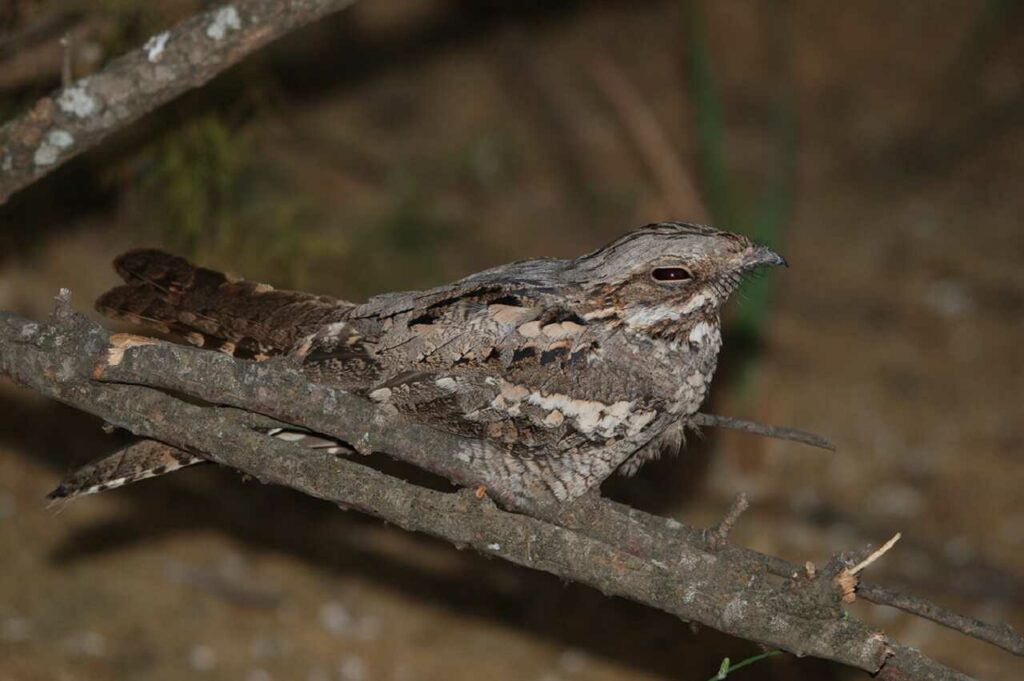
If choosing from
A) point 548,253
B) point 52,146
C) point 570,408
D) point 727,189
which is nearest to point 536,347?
point 570,408

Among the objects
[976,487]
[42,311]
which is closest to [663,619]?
[976,487]

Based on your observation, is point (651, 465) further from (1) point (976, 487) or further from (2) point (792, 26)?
(2) point (792, 26)

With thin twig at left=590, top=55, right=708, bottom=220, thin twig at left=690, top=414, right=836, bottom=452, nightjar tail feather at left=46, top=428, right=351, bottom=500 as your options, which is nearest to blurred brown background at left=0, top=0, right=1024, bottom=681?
thin twig at left=590, top=55, right=708, bottom=220

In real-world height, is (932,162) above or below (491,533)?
above

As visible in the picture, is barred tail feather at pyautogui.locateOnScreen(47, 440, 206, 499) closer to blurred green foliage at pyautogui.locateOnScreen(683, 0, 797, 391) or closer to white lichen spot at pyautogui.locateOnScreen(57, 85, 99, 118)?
white lichen spot at pyautogui.locateOnScreen(57, 85, 99, 118)

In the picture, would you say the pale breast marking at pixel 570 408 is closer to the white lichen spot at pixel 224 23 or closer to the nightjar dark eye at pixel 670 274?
the nightjar dark eye at pixel 670 274

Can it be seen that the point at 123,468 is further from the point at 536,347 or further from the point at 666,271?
the point at 666,271
